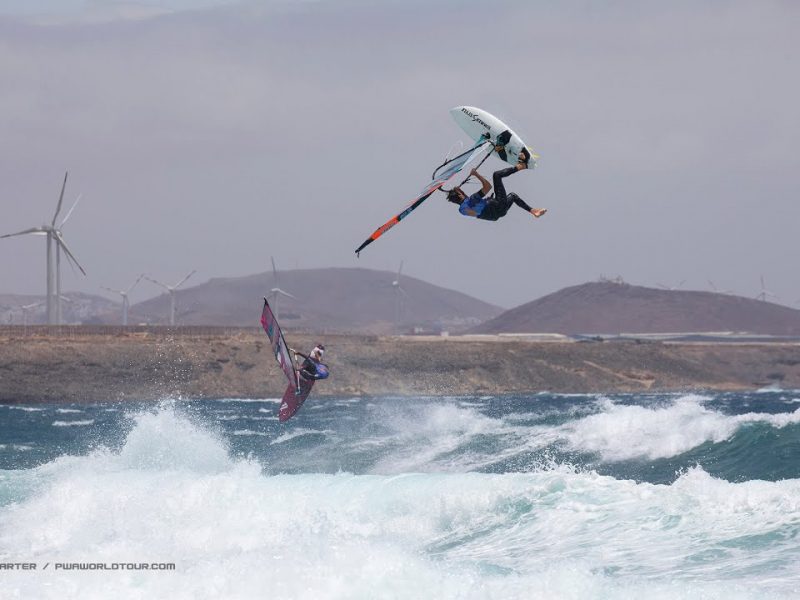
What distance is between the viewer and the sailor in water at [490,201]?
16.8 m

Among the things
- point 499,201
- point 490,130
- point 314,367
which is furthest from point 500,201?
point 314,367

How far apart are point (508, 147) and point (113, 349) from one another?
224 ft

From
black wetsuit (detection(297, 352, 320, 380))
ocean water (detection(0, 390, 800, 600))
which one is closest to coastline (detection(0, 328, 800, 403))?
ocean water (detection(0, 390, 800, 600))

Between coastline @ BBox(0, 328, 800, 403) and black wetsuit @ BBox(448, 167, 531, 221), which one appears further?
coastline @ BBox(0, 328, 800, 403)

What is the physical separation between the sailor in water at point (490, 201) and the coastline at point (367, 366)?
2444 inches

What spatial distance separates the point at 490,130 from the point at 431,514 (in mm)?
7106

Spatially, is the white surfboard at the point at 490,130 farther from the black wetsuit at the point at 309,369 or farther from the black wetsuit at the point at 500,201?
the black wetsuit at the point at 309,369

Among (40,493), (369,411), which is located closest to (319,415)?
(369,411)

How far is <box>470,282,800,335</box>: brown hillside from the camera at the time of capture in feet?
601

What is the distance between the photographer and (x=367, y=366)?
8988 cm

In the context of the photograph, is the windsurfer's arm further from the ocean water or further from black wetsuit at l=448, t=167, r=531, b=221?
the ocean water

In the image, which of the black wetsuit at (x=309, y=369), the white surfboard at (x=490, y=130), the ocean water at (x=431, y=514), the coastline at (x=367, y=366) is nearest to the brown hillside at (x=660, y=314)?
the coastline at (x=367, y=366)

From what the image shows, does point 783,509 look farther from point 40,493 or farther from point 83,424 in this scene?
point 83,424

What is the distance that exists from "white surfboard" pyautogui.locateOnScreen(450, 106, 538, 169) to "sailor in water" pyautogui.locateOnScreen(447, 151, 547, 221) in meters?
0.65
